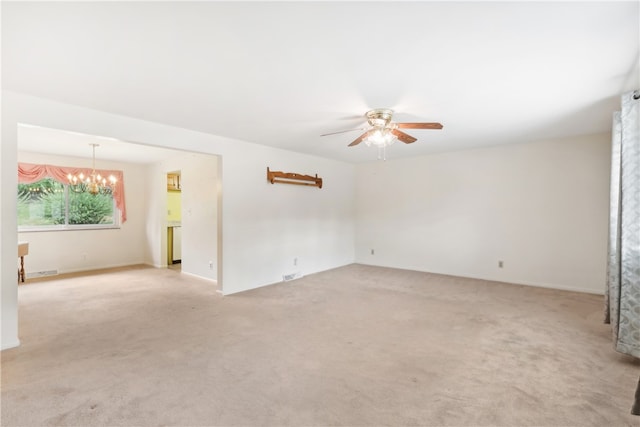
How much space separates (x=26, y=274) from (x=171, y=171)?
3.06m

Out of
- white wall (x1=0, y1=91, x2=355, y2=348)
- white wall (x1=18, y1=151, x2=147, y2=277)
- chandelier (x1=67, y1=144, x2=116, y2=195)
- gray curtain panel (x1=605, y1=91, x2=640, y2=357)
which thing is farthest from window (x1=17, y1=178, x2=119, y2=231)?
gray curtain panel (x1=605, y1=91, x2=640, y2=357)

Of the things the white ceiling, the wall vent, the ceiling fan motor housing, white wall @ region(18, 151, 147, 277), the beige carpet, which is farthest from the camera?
white wall @ region(18, 151, 147, 277)

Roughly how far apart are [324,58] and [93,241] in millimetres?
6571

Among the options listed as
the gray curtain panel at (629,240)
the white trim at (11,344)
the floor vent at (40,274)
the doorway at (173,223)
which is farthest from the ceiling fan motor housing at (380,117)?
the floor vent at (40,274)

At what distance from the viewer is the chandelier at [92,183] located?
552 cm

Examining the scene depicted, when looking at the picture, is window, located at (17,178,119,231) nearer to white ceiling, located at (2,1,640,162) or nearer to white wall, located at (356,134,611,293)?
white ceiling, located at (2,1,640,162)

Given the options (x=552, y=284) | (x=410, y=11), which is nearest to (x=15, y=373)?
(x=410, y=11)

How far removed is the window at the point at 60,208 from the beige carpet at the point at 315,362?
235cm

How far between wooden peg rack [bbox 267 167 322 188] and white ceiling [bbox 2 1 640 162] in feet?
5.45

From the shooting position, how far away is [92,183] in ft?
17.8

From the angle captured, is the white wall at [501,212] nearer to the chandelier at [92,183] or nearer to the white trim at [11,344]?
the chandelier at [92,183]

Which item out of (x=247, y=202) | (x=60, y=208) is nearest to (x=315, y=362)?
(x=247, y=202)

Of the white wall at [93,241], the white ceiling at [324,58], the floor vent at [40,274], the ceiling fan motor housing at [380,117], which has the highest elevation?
the white ceiling at [324,58]

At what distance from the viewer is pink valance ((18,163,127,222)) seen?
17.9ft
